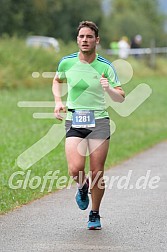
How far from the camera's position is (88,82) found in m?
8.70

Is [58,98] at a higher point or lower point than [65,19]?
higher

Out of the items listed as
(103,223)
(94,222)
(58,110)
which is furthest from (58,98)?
(103,223)

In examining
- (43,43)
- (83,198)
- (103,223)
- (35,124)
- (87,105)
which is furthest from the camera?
(43,43)

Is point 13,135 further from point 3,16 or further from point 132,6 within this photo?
point 132,6

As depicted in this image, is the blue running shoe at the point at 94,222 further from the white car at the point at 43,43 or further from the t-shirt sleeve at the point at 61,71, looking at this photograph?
the white car at the point at 43,43

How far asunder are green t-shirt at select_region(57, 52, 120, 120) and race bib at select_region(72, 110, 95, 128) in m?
0.04

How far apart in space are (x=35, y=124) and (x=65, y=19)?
4335cm

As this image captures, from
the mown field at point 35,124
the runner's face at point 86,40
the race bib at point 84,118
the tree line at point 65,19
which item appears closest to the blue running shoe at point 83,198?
the race bib at point 84,118

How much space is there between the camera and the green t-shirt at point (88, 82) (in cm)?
870

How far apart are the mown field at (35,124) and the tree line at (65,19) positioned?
38.0 ft

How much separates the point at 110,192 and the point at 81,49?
3.33m

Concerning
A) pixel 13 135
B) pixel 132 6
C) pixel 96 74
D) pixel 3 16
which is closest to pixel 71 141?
pixel 96 74

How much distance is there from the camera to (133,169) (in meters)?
14.1

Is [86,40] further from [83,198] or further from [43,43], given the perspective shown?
[43,43]
